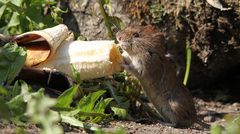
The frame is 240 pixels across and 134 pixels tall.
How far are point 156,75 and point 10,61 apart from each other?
1429 millimetres

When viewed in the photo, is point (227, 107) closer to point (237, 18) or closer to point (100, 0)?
point (237, 18)

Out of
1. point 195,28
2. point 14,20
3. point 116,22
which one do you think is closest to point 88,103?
point 116,22

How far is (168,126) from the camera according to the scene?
518 centimetres

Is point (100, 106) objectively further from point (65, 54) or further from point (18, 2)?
point (18, 2)

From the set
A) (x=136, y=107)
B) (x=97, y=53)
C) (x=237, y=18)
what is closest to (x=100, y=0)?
(x=97, y=53)

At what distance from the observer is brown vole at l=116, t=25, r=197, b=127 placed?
209 inches

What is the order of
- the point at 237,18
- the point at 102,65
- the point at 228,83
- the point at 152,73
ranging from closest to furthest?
the point at 102,65 → the point at 152,73 → the point at 237,18 → the point at 228,83

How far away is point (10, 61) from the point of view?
4566 mm

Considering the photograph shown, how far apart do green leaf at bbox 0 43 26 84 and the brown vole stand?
3.45ft

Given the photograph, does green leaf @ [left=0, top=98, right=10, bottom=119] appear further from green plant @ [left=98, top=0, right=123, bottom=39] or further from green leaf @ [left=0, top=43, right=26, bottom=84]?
green plant @ [left=98, top=0, right=123, bottom=39]

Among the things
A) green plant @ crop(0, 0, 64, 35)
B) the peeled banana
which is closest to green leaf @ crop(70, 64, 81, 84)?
the peeled banana

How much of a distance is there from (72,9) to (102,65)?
1.70 meters

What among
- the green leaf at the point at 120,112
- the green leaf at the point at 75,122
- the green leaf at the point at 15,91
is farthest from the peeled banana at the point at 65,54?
the green leaf at the point at 75,122

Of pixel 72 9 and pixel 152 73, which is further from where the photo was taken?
pixel 72 9
